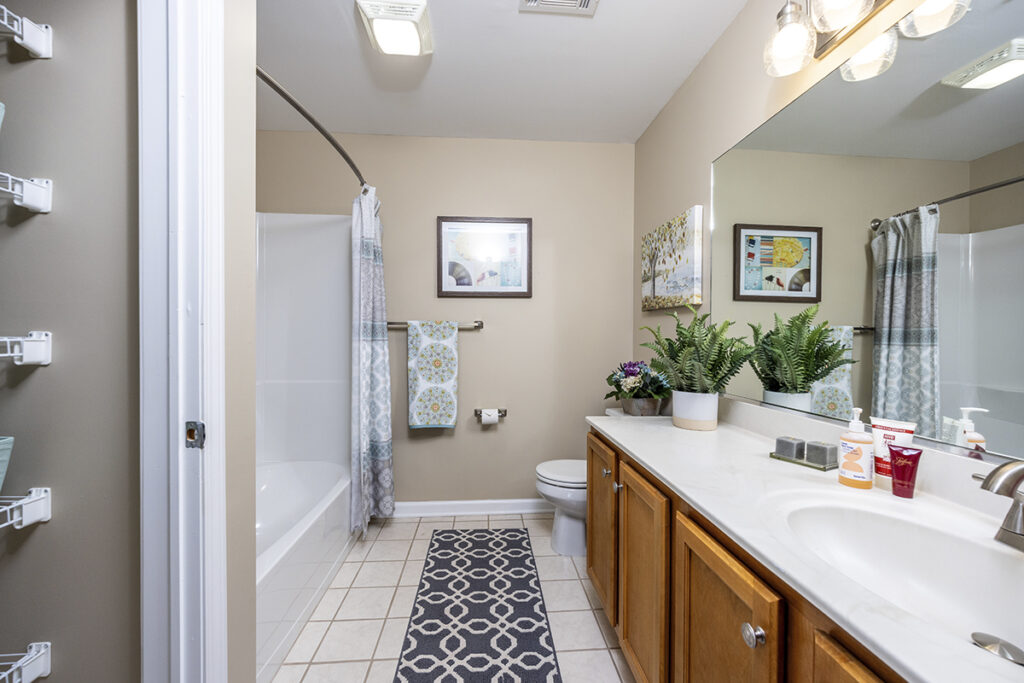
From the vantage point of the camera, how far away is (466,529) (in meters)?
2.26

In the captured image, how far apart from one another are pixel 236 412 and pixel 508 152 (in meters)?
2.16

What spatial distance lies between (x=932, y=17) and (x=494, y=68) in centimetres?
150

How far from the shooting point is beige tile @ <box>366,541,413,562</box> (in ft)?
6.48

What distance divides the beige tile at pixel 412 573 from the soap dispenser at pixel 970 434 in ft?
6.12

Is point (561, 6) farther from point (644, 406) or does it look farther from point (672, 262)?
point (644, 406)

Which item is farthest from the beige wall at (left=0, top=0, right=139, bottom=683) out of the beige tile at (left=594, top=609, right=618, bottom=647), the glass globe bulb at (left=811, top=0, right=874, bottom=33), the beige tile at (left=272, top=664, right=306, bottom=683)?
the glass globe bulb at (left=811, top=0, right=874, bottom=33)

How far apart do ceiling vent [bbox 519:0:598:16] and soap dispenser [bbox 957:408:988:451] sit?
1.65m

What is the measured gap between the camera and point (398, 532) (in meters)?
2.24

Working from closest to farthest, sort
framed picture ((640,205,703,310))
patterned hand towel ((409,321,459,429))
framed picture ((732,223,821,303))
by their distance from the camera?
framed picture ((732,223,821,303)) → framed picture ((640,205,703,310)) → patterned hand towel ((409,321,459,429))

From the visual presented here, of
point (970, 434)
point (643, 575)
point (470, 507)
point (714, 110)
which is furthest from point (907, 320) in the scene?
point (470, 507)

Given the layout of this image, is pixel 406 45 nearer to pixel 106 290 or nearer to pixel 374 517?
pixel 106 290

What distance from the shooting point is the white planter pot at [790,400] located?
3.97 feet

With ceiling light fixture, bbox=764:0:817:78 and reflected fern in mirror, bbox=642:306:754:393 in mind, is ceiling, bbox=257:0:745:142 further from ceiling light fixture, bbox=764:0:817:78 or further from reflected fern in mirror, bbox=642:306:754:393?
reflected fern in mirror, bbox=642:306:754:393

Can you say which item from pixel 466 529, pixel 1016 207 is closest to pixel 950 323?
pixel 1016 207
